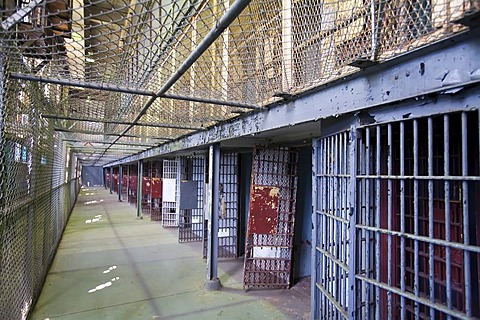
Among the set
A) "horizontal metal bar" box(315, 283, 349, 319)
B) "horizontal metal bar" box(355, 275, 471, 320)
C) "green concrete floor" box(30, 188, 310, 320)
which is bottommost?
"green concrete floor" box(30, 188, 310, 320)

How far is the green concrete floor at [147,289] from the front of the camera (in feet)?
12.5

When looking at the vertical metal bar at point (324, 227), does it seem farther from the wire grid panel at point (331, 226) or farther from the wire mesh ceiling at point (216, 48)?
the wire mesh ceiling at point (216, 48)

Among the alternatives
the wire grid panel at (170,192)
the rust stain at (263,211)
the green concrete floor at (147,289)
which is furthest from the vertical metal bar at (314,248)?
the wire grid panel at (170,192)

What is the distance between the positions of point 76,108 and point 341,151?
412 cm

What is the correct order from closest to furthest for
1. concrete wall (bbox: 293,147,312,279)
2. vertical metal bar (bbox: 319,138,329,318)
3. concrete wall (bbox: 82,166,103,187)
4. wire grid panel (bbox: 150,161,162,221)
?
vertical metal bar (bbox: 319,138,329,318) → concrete wall (bbox: 293,147,312,279) → wire grid panel (bbox: 150,161,162,221) → concrete wall (bbox: 82,166,103,187)

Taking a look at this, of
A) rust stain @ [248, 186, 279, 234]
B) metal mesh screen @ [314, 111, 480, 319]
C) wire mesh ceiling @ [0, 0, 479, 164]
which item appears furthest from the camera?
rust stain @ [248, 186, 279, 234]

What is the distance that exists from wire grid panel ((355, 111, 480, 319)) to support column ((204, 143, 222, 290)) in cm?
247

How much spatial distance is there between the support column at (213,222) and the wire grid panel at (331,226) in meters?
2.18

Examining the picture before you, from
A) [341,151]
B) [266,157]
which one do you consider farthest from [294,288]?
[341,151]

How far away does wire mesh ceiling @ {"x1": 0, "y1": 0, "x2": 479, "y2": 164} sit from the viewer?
1595mm

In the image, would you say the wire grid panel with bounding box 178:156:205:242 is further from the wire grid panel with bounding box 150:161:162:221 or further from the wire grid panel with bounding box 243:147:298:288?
the wire grid panel with bounding box 243:147:298:288

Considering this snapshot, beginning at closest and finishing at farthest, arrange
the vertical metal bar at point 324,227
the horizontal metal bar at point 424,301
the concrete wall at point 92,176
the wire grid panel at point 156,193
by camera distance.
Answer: the horizontal metal bar at point 424,301
the vertical metal bar at point 324,227
the wire grid panel at point 156,193
the concrete wall at point 92,176

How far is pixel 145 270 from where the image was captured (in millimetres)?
5496

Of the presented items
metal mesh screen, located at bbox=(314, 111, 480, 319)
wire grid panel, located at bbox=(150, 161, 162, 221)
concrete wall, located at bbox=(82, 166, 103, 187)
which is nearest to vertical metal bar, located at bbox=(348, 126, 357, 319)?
metal mesh screen, located at bbox=(314, 111, 480, 319)
